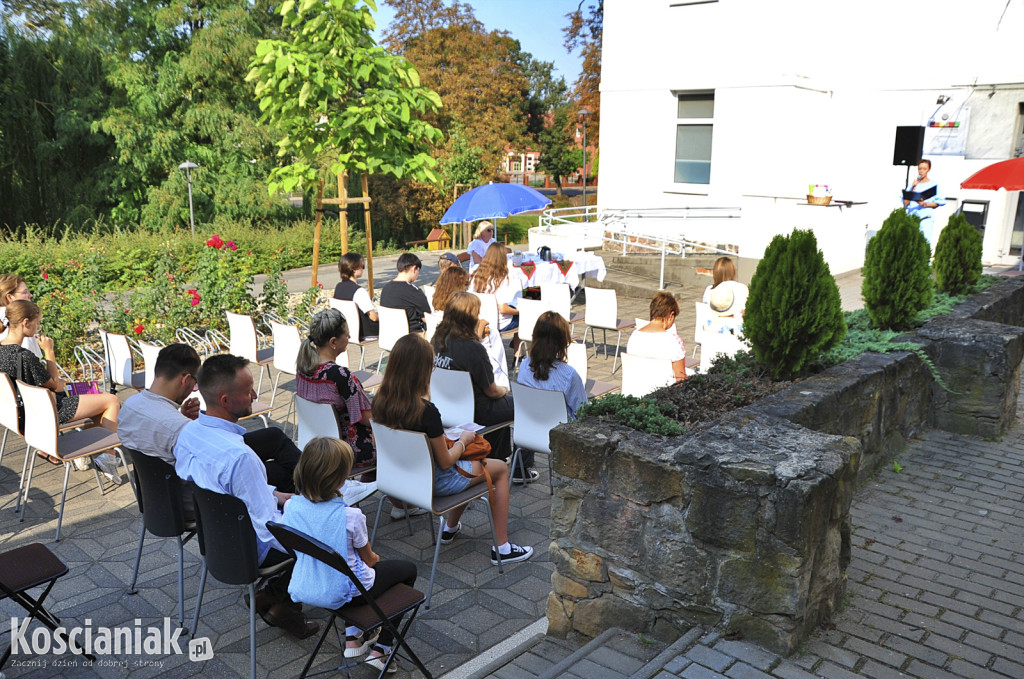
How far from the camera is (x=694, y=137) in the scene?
16.5 m

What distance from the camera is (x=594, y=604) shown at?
3.49 metres

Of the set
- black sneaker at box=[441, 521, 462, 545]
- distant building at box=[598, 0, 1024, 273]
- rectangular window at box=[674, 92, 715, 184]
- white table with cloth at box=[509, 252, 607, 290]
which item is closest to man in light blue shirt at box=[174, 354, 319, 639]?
black sneaker at box=[441, 521, 462, 545]

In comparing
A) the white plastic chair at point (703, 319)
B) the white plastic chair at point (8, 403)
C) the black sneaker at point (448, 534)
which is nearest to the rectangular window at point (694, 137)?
the white plastic chair at point (703, 319)

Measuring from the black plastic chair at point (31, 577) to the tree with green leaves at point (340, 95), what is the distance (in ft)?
21.0

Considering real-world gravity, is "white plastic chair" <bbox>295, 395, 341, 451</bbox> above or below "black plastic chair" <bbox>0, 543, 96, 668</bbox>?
above

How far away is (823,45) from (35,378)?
49.4ft

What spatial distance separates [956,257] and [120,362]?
7.89 m

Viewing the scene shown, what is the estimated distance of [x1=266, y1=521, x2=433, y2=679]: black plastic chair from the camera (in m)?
3.00

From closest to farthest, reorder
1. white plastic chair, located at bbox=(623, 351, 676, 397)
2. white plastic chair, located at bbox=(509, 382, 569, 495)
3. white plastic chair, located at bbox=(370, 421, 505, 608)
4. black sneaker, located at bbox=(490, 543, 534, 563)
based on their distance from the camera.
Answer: white plastic chair, located at bbox=(370, 421, 505, 608), black sneaker, located at bbox=(490, 543, 534, 563), white plastic chair, located at bbox=(509, 382, 569, 495), white plastic chair, located at bbox=(623, 351, 676, 397)

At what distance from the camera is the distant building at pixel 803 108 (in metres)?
15.1

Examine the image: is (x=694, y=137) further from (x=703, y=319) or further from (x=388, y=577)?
(x=388, y=577)

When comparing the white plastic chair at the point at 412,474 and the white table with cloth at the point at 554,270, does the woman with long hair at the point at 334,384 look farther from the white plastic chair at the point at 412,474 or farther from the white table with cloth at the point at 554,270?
the white table with cloth at the point at 554,270

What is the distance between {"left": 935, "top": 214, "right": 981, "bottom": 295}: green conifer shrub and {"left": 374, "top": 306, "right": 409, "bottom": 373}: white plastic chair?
537 cm

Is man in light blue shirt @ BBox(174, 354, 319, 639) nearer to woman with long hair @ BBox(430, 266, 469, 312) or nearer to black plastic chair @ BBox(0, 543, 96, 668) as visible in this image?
black plastic chair @ BBox(0, 543, 96, 668)
